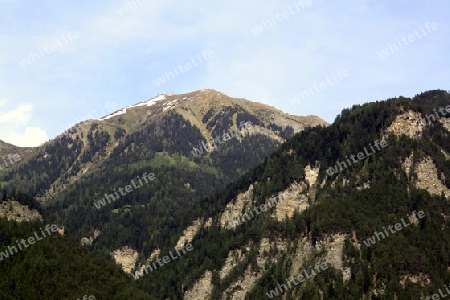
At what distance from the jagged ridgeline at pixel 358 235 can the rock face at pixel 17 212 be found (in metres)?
50.3

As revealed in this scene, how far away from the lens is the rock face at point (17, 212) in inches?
7283

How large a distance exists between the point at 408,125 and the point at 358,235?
183 ft

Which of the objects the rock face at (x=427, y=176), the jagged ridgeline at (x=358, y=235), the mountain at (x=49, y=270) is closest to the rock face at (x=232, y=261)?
the jagged ridgeline at (x=358, y=235)

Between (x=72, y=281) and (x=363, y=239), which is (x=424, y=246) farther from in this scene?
(x=72, y=281)

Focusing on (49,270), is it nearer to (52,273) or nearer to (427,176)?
(52,273)

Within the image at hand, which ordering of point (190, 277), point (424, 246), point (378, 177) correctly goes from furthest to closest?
point (190, 277) < point (378, 177) < point (424, 246)

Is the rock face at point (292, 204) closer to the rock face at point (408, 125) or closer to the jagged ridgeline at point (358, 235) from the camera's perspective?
the jagged ridgeline at point (358, 235)

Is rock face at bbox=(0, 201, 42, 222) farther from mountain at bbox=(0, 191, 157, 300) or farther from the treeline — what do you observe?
the treeline

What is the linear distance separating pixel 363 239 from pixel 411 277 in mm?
18769

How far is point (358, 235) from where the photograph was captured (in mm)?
156875

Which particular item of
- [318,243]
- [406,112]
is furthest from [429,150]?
[318,243]

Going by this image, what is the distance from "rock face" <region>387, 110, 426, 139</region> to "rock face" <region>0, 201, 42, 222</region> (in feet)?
452

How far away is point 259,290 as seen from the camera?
166 metres

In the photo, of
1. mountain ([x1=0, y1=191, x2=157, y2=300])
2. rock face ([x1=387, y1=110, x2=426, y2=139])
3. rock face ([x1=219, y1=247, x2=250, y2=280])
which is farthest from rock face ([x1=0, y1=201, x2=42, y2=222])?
rock face ([x1=387, y1=110, x2=426, y2=139])
